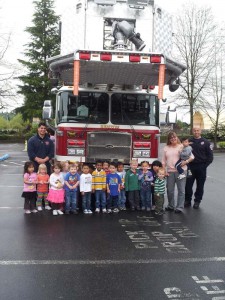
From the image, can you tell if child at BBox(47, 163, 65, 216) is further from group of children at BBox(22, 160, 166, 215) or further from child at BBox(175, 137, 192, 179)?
child at BBox(175, 137, 192, 179)

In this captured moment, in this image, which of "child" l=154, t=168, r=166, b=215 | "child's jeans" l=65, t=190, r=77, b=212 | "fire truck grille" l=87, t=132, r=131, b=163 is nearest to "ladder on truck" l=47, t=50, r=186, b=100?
"fire truck grille" l=87, t=132, r=131, b=163

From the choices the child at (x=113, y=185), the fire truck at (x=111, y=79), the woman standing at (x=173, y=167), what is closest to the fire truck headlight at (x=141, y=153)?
the fire truck at (x=111, y=79)

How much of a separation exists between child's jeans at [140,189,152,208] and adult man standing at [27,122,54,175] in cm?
220

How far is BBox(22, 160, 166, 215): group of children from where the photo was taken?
8.28 meters

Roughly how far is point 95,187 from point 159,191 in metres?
1.34

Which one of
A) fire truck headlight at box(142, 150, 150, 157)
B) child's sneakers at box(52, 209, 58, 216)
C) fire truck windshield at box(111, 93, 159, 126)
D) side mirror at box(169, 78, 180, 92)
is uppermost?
side mirror at box(169, 78, 180, 92)

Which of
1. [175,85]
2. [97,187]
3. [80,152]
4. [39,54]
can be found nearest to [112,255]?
[97,187]

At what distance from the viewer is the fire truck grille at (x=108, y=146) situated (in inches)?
376

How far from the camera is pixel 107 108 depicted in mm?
10008

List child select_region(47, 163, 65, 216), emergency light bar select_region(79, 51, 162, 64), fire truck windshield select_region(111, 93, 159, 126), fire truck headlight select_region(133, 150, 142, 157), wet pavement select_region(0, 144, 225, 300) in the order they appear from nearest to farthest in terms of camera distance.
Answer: wet pavement select_region(0, 144, 225, 300)
emergency light bar select_region(79, 51, 162, 64)
child select_region(47, 163, 65, 216)
fire truck headlight select_region(133, 150, 142, 157)
fire truck windshield select_region(111, 93, 159, 126)

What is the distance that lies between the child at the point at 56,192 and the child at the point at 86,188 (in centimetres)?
42

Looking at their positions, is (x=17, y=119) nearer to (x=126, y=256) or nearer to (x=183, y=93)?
(x=183, y=93)

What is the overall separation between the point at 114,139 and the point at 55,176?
1936 millimetres

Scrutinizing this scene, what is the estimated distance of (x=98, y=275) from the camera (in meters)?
Answer: 4.88
